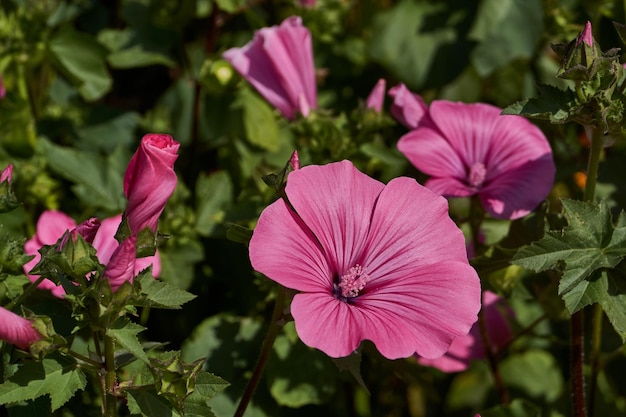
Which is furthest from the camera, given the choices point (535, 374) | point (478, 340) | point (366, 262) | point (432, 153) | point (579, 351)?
point (535, 374)

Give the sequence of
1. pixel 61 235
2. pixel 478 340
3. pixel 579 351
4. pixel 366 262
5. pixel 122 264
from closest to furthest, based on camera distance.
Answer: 1. pixel 122 264
2. pixel 366 262
3. pixel 579 351
4. pixel 61 235
5. pixel 478 340

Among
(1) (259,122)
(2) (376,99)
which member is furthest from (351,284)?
(1) (259,122)

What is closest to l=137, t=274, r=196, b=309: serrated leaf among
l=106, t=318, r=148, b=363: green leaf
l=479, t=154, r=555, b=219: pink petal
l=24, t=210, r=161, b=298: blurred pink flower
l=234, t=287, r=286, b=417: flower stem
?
l=106, t=318, r=148, b=363: green leaf

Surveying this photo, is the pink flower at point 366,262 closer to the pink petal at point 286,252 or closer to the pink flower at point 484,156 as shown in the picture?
the pink petal at point 286,252

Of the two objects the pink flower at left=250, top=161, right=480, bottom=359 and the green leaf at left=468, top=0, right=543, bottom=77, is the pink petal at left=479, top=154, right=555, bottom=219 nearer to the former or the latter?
the pink flower at left=250, top=161, right=480, bottom=359

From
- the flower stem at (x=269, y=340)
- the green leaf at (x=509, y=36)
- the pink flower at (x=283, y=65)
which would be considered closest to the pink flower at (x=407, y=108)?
the pink flower at (x=283, y=65)

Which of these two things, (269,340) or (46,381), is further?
(269,340)

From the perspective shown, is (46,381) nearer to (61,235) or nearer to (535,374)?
(61,235)
